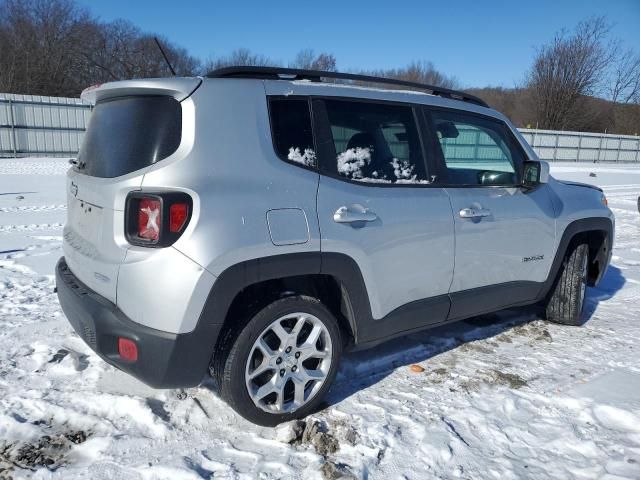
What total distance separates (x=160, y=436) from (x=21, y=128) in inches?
805

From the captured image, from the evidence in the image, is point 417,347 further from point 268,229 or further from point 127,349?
point 127,349

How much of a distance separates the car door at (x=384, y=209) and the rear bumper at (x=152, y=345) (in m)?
0.81

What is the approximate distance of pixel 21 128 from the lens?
19438 mm

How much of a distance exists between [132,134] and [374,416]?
2027 millimetres

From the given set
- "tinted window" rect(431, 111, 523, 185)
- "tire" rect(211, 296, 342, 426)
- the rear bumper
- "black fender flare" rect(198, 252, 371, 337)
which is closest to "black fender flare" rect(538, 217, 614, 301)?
"tinted window" rect(431, 111, 523, 185)

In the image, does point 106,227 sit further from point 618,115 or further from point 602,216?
point 618,115

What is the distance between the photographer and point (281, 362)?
2766 mm

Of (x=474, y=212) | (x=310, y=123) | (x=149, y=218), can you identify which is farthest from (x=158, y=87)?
(x=474, y=212)

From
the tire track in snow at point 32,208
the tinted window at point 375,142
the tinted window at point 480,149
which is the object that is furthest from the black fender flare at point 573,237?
the tire track in snow at point 32,208

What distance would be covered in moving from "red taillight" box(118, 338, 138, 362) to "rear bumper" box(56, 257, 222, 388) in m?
0.02

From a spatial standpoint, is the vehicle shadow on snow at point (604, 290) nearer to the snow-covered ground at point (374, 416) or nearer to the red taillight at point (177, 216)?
the snow-covered ground at point (374, 416)

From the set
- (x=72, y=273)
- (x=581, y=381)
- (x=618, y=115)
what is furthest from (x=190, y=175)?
(x=618, y=115)

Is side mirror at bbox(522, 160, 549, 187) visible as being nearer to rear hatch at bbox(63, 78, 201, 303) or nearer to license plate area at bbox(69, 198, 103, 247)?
rear hatch at bbox(63, 78, 201, 303)

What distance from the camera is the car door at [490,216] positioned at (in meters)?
3.44
